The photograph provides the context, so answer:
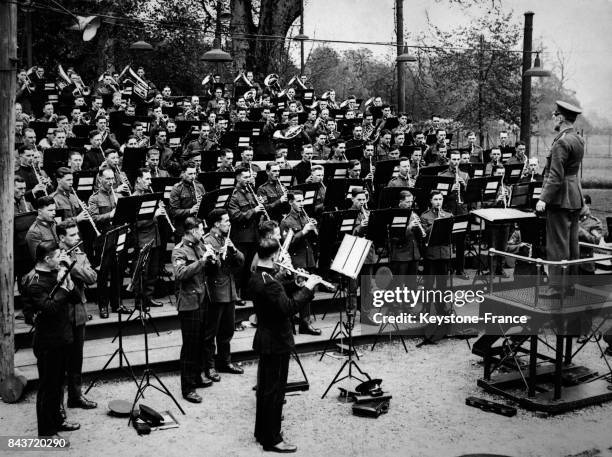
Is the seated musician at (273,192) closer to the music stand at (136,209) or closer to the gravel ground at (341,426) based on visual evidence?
the music stand at (136,209)

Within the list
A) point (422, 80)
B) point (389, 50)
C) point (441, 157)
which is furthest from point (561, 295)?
point (389, 50)

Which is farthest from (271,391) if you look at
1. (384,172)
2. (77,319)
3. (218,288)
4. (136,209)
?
(384,172)

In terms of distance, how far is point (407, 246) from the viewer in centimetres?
1149

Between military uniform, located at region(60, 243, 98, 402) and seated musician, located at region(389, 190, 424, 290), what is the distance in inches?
188

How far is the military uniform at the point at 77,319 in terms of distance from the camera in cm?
804

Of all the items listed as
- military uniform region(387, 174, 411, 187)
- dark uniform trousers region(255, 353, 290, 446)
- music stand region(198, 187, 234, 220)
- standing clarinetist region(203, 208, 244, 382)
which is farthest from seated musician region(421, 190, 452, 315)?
dark uniform trousers region(255, 353, 290, 446)

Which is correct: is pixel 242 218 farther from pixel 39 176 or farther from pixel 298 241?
pixel 39 176

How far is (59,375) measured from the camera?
7.70 metres

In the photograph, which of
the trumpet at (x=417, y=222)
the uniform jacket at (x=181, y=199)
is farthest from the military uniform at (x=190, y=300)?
the trumpet at (x=417, y=222)

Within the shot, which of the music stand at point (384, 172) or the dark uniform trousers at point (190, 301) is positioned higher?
the music stand at point (384, 172)

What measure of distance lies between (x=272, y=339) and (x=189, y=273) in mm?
1691

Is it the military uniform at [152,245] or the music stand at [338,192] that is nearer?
the military uniform at [152,245]

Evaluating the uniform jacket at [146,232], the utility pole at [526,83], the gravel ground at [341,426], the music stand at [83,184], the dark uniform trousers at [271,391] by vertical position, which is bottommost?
the gravel ground at [341,426]

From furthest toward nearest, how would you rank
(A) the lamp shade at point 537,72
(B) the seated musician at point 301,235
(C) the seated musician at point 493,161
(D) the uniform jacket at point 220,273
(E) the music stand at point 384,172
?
(A) the lamp shade at point 537,72 < (C) the seated musician at point 493,161 < (E) the music stand at point 384,172 < (B) the seated musician at point 301,235 < (D) the uniform jacket at point 220,273
